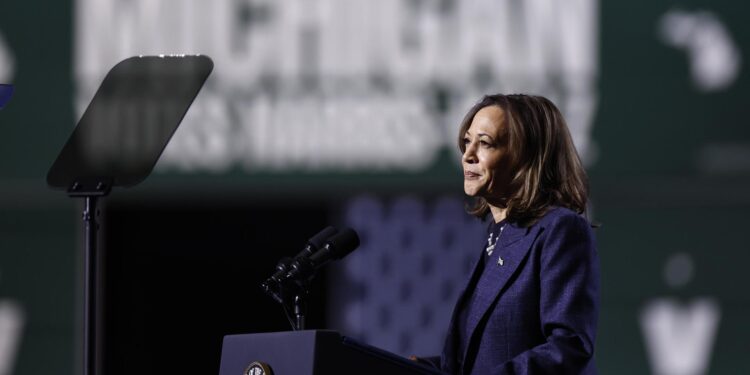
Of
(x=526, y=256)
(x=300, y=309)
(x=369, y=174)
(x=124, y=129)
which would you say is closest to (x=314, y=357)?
(x=300, y=309)

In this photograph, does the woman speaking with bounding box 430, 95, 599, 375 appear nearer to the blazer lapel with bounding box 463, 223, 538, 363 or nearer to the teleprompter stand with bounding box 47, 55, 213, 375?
the blazer lapel with bounding box 463, 223, 538, 363

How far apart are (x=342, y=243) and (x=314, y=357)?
502 millimetres

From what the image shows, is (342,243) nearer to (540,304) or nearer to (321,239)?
(321,239)

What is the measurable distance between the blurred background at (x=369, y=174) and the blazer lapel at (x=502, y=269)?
92.0 inches

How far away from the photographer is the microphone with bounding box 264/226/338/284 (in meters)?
2.64

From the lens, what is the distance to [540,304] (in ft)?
8.54

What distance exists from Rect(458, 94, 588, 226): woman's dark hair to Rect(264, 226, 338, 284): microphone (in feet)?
1.26

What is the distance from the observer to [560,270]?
8.49ft

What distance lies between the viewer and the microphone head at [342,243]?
8.78 ft

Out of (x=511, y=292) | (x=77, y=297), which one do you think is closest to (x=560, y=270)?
(x=511, y=292)

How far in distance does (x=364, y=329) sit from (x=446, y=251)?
0.44 meters

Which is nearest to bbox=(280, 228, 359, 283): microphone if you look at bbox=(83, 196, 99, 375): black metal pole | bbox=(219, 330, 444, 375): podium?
bbox=(219, 330, 444, 375): podium

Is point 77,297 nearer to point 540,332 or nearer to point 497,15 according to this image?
point 497,15

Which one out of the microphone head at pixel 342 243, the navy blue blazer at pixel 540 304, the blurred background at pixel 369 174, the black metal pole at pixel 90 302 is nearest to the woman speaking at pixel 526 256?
the navy blue blazer at pixel 540 304
